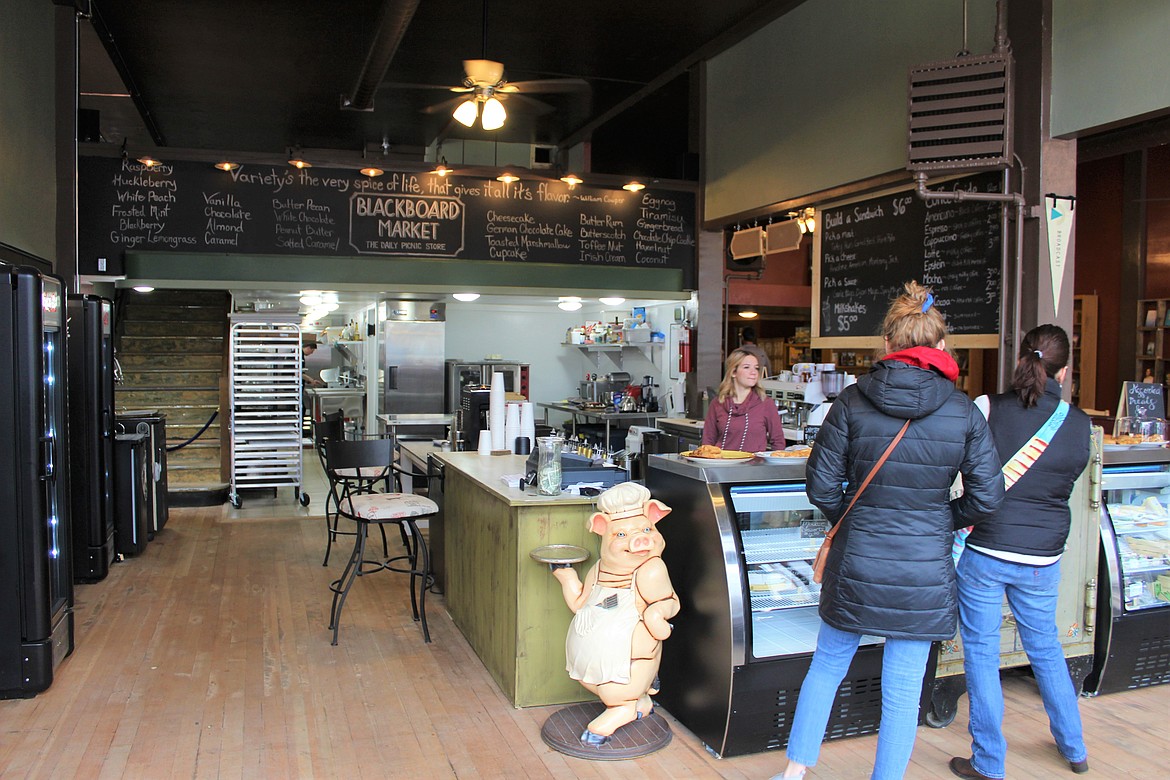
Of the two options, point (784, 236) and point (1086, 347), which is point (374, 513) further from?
point (1086, 347)

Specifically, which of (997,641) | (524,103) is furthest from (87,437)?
(997,641)

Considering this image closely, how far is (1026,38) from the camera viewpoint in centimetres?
421

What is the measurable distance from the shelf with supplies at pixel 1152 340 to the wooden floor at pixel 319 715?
4886 millimetres

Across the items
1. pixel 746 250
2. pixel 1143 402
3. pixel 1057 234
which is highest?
pixel 746 250

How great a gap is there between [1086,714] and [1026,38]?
2.98m

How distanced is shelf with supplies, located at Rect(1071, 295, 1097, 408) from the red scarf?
6757 millimetres

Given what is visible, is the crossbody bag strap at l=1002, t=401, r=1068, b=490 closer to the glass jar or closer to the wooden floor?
the wooden floor

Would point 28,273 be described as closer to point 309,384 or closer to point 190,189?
point 190,189

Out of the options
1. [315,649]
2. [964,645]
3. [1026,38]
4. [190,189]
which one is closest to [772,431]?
[964,645]

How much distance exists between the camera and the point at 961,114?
14.2 feet

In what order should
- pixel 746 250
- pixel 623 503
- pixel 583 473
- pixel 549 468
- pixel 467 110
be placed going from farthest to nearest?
pixel 746 250 < pixel 467 110 < pixel 583 473 < pixel 549 468 < pixel 623 503

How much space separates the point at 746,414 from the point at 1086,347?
210 inches

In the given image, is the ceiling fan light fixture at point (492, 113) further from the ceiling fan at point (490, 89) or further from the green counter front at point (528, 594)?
the green counter front at point (528, 594)

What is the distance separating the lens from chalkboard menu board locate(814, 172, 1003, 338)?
15.3 feet
